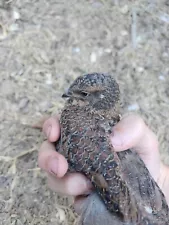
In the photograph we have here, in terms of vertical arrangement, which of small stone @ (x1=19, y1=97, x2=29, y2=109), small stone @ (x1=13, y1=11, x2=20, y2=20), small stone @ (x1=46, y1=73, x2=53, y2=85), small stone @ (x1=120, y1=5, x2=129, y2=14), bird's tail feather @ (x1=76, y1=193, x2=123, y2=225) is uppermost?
bird's tail feather @ (x1=76, y1=193, x2=123, y2=225)

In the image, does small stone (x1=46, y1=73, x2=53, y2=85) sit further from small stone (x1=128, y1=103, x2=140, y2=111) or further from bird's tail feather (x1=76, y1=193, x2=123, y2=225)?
bird's tail feather (x1=76, y1=193, x2=123, y2=225)

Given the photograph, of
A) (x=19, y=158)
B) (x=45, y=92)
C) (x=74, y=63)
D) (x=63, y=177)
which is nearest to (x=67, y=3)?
(x=74, y=63)

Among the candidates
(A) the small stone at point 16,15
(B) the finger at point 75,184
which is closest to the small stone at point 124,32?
(A) the small stone at point 16,15

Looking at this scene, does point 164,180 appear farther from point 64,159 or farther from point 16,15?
point 16,15

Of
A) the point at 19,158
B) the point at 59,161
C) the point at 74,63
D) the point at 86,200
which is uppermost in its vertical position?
the point at 59,161

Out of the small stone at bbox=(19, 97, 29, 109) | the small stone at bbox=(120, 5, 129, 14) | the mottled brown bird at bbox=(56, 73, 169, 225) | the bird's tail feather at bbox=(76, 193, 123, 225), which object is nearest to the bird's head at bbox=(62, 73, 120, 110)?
the mottled brown bird at bbox=(56, 73, 169, 225)

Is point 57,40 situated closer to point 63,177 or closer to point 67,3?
point 67,3

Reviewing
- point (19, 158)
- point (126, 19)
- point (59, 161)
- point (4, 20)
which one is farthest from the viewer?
point (126, 19)
